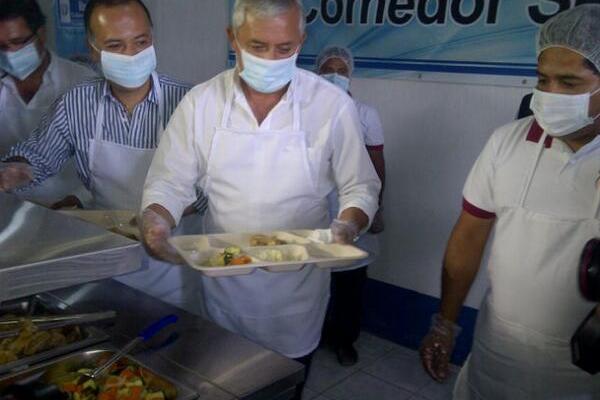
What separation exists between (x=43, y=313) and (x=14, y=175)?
486mm

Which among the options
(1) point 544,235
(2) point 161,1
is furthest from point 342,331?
(2) point 161,1

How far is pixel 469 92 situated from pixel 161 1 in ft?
6.42

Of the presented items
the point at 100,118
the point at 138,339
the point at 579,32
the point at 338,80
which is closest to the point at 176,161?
the point at 100,118

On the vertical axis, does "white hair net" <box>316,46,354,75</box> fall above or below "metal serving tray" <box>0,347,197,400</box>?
above

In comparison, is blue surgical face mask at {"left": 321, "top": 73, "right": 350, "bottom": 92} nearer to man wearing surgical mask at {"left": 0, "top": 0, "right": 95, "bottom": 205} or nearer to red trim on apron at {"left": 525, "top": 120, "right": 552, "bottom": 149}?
man wearing surgical mask at {"left": 0, "top": 0, "right": 95, "bottom": 205}

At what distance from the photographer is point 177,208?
1492 mm

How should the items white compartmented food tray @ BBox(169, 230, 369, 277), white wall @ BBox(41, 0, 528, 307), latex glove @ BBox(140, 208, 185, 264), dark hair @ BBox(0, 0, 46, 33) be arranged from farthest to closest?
white wall @ BBox(41, 0, 528, 307) < dark hair @ BBox(0, 0, 46, 33) < latex glove @ BBox(140, 208, 185, 264) < white compartmented food tray @ BBox(169, 230, 369, 277)

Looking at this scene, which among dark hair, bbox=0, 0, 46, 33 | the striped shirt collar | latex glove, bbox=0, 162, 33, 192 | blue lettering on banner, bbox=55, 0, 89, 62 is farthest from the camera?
blue lettering on banner, bbox=55, 0, 89, 62

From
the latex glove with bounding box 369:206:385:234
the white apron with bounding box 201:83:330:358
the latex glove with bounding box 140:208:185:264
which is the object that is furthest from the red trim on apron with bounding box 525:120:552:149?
the latex glove with bounding box 369:206:385:234

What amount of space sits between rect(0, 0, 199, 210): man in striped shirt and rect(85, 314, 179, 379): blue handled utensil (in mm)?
604

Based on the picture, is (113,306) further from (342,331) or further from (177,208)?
(342,331)

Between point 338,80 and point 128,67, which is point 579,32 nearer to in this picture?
point 128,67

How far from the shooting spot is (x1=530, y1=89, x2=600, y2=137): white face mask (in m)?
1.20

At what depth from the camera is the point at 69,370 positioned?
1007 mm
